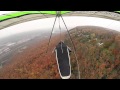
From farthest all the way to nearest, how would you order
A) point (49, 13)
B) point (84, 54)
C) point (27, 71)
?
point (27, 71)
point (84, 54)
point (49, 13)

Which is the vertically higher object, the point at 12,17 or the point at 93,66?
the point at 12,17

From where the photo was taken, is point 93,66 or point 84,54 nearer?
point 93,66

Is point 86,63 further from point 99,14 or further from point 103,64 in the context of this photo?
point 99,14
